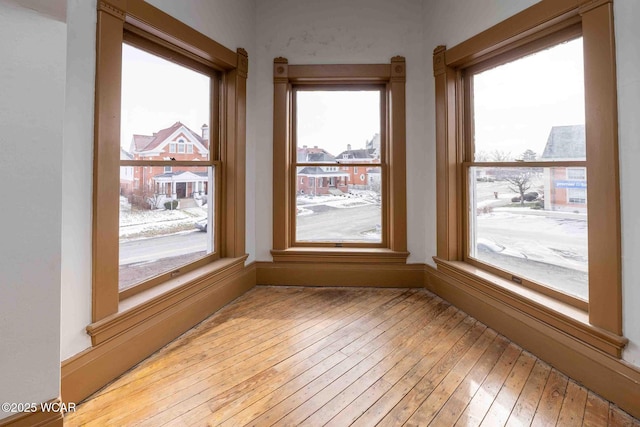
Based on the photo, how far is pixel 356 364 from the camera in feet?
6.13

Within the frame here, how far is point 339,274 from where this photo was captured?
3.13 metres

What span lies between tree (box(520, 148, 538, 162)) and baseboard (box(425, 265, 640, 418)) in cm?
101

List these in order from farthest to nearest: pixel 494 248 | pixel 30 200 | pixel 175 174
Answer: pixel 494 248 → pixel 175 174 → pixel 30 200

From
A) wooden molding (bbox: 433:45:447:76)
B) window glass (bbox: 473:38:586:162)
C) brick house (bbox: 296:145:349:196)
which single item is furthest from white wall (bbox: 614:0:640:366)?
brick house (bbox: 296:145:349:196)

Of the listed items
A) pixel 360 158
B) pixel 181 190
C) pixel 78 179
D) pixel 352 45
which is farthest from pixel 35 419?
pixel 352 45

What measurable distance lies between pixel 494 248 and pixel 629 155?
1.09 meters

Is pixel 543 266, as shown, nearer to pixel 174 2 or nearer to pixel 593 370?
pixel 593 370

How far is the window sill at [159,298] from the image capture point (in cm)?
170

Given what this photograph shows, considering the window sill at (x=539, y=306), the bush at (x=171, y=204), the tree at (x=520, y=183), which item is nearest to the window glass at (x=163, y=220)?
the bush at (x=171, y=204)

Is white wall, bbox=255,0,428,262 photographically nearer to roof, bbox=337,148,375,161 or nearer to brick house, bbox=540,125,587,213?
roof, bbox=337,148,375,161

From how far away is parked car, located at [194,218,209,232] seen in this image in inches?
102

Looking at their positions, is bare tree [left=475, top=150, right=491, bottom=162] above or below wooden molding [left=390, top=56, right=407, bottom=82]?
below

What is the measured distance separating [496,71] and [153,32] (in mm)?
2423

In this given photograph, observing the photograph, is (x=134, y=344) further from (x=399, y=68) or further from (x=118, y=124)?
(x=399, y=68)
